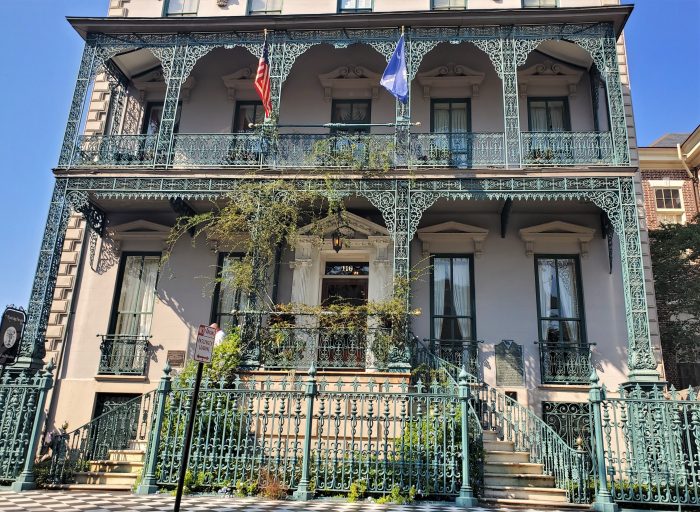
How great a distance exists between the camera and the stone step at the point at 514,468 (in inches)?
387

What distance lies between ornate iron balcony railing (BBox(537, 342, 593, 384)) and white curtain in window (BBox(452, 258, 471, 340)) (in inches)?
67.6

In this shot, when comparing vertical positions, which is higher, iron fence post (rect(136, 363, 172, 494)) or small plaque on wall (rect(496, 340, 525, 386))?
small plaque on wall (rect(496, 340, 525, 386))

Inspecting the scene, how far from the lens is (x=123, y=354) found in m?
14.0

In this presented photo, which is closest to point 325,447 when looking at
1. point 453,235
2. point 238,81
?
point 453,235

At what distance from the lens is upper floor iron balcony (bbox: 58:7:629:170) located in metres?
13.3

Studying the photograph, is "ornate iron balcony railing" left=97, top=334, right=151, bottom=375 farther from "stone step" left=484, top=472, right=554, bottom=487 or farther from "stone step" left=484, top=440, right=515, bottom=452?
"stone step" left=484, top=472, right=554, bottom=487

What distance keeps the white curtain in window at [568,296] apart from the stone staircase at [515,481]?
395 centimetres

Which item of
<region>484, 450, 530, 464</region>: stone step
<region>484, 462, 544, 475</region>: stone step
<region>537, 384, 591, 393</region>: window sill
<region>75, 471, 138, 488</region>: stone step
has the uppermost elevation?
<region>537, 384, 591, 393</region>: window sill

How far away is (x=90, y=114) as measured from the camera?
15.9m

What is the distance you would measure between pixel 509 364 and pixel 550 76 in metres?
7.46

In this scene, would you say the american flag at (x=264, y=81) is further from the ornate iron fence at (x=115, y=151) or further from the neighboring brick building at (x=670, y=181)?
the neighboring brick building at (x=670, y=181)

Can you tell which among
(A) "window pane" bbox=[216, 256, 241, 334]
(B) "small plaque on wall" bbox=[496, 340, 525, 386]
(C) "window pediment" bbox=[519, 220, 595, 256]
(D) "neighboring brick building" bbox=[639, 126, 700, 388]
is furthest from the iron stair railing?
(D) "neighboring brick building" bbox=[639, 126, 700, 388]

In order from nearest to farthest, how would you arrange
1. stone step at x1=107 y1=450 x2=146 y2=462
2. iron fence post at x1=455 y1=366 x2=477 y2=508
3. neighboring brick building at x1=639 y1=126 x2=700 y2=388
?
iron fence post at x1=455 y1=366 x2=477 y2=508
stone step at x1=107 y1=450 x2=146 y2=462
neighboring brick building at x1=639 y1=126 x2=700 y2=388

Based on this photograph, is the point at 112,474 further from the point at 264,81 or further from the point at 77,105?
the point at 264,81
